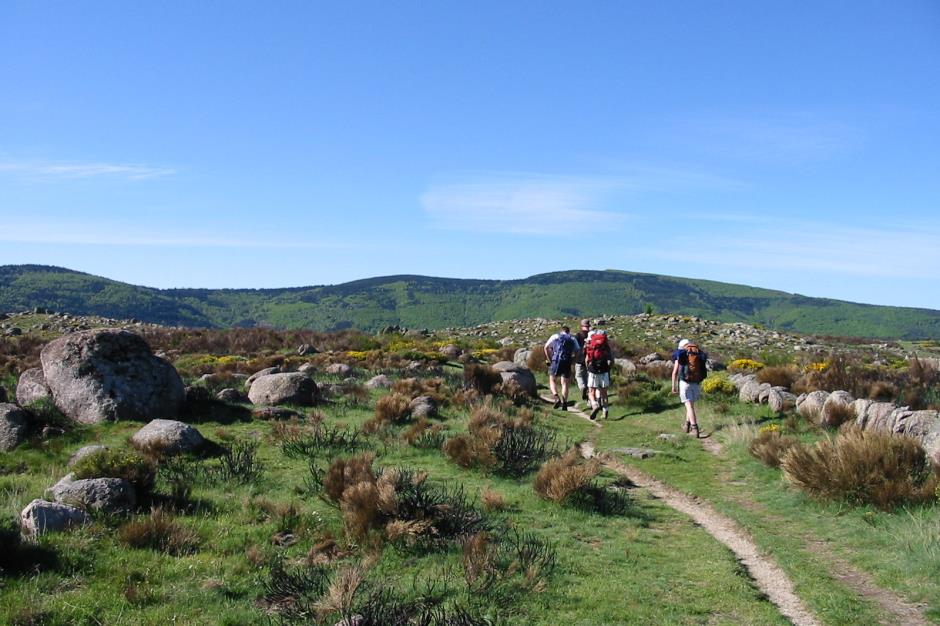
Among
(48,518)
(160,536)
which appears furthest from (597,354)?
(48,518)

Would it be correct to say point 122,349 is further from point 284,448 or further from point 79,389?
point 284,448

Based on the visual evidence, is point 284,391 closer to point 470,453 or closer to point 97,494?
point 470,453

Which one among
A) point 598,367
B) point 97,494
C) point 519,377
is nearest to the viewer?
point 97,494

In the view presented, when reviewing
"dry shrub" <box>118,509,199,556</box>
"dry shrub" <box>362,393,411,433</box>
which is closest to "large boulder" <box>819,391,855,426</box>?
"dry shrub" <box>362,393,411,433</box>

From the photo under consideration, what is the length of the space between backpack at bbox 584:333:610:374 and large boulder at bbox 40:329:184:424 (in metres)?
11.3

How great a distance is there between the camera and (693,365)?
54.4 feet

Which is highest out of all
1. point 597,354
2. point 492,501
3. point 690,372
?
point 597,354

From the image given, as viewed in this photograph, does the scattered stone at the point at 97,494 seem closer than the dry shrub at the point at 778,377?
Yes

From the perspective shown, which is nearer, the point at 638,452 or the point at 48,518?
the point at 48,518

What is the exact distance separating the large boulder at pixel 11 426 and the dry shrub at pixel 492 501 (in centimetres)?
897

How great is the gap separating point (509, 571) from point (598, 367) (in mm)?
12129

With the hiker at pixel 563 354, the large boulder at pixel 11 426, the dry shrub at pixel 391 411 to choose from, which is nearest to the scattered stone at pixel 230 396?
the dry shrub at pixel 391 411

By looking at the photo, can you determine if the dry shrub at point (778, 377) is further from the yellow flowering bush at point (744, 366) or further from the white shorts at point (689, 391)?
the white shorts at point (689, 391)

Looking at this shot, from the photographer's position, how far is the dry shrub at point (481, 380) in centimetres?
2102
